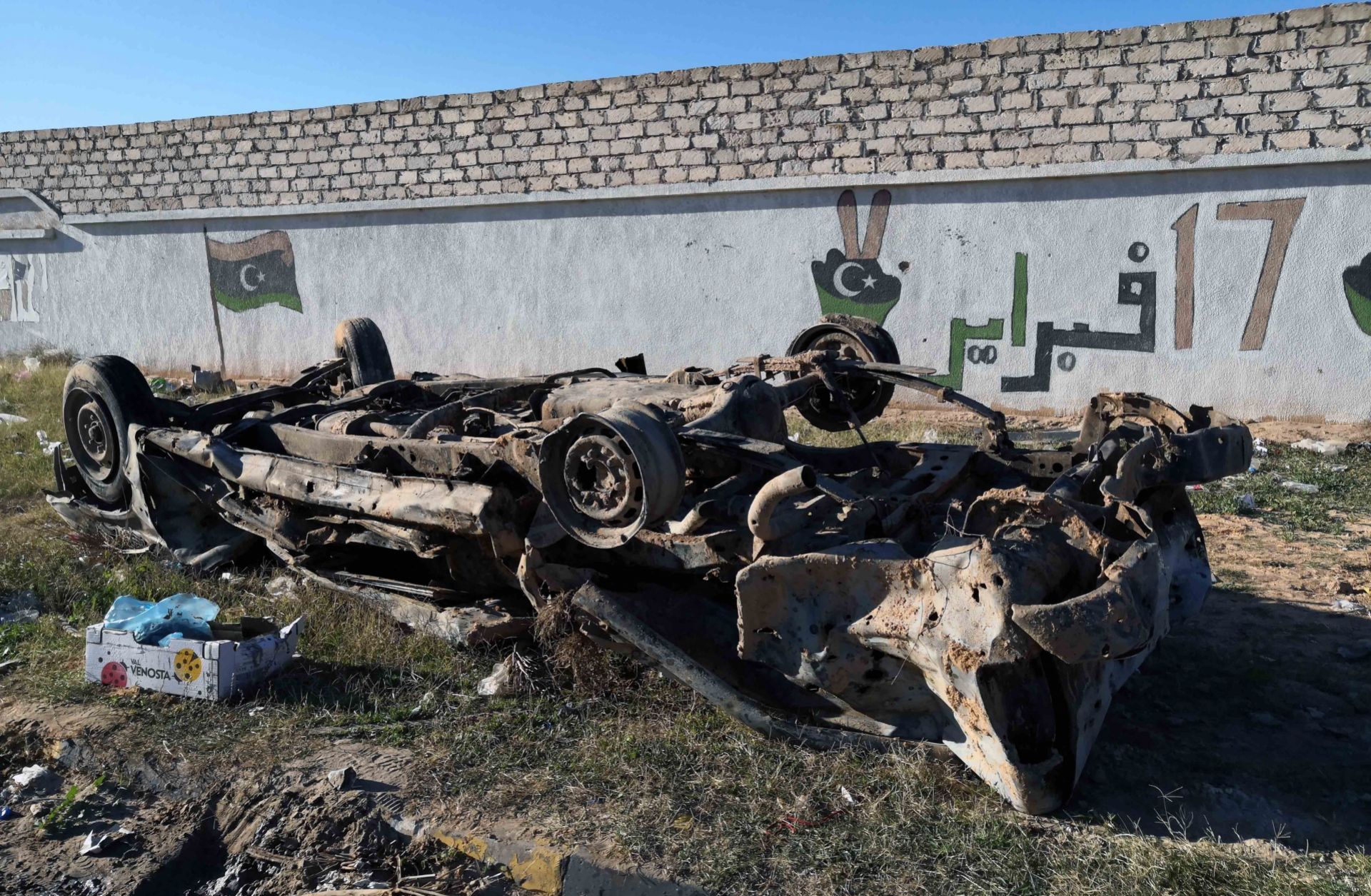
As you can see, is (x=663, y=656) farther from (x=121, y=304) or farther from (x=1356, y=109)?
(x=121, y=304)

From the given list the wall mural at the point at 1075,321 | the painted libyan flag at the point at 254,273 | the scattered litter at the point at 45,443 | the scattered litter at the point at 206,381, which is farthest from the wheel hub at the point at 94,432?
the painted libyan flag at the point at 254,273

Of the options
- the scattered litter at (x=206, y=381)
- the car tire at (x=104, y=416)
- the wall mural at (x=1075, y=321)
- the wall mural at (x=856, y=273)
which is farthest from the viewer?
the scattered litter at (x=206, y=381)

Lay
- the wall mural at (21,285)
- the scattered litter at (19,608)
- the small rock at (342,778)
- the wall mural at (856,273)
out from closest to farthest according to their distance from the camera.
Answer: the small rock at (342,778) < the scattered litter at (19,608) < the wall mural at (856,273) < the wall mural at (21,285)

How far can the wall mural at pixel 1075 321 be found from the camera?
380 inches

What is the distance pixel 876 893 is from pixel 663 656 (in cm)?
113

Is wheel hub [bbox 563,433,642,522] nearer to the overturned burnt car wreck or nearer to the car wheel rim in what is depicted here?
the overturned burnt car wreck

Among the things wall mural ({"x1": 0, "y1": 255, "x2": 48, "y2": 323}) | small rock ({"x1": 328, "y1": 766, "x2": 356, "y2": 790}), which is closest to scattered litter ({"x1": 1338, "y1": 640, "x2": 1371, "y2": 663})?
small rock ({"x1": 328, "y1": 766, "x2": 356, "y2": 790})

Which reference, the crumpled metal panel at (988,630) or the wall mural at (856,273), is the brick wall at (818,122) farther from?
the crumpled metal panel at (988,630)

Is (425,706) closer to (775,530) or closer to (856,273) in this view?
(775,530)

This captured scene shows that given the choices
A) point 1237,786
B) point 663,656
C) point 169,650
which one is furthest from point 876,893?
point 169,650

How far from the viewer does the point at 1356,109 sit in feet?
30.2

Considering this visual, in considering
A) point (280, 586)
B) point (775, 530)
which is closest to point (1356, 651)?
point (775, 530)

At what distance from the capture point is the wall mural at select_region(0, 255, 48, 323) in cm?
1692

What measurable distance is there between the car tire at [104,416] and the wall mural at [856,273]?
714 centimetres
